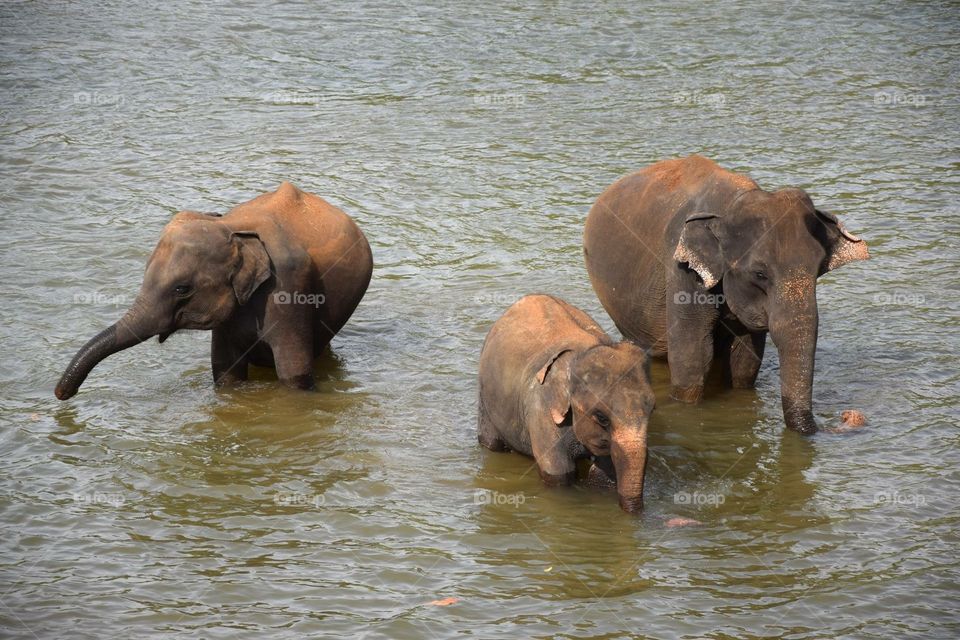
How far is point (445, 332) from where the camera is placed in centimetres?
1112

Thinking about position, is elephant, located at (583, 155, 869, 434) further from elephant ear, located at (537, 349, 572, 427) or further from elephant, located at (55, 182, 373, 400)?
elephant, located at (55, 182, 373, 400)

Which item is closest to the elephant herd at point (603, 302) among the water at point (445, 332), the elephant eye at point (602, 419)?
the elephant eye at point (602, 419)

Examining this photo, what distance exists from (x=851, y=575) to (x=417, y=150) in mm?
9569

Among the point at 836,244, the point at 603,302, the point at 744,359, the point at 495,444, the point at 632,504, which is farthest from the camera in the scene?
the point at 603,302

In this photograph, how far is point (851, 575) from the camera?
7.17 m

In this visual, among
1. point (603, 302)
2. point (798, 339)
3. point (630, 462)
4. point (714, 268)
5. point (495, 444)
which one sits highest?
point (714, 268)

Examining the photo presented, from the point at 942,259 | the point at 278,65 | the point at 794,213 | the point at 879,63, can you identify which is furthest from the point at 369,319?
the point at 879,63

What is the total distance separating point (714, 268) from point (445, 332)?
305 centimetres

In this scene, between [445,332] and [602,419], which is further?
[445,332]

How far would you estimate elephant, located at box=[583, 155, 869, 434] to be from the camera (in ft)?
27.5

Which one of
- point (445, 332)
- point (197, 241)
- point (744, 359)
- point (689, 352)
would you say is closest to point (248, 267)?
point (197, 241)

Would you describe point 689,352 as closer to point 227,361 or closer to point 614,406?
point 614,406

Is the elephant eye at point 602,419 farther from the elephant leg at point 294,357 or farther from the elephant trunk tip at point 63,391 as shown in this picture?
the elephant trunk tip at point 63,391

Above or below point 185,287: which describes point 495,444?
below
